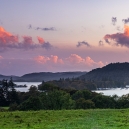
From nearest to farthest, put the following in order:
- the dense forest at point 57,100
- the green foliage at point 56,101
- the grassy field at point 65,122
Answer: the grassy field at point 65,122
the dense forest at point 57,100
the green foliage at point 56,101

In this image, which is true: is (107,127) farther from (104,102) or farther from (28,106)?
(104,102)

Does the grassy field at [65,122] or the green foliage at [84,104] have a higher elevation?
the grassy field at [65,122]

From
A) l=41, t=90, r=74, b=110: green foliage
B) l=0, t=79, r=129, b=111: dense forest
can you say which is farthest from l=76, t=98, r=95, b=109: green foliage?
l=41, t=90, r=74, b=110: green foliage

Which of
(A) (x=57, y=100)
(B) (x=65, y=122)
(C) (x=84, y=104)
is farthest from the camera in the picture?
(C) (x=84, y=104)

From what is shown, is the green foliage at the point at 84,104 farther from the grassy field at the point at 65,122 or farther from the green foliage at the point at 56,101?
the grassy field at the point at 65,122

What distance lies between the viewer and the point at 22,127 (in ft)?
50.9

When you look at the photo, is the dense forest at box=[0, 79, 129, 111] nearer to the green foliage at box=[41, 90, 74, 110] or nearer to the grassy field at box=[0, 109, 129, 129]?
the green foliage at box=[41, 90, 74, 110]

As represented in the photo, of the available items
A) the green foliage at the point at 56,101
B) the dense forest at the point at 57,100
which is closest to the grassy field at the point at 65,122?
the dense forest at the point at 57,100

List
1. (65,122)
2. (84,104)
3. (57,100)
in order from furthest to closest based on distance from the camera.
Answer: (84,104), (57,100), (65,122)

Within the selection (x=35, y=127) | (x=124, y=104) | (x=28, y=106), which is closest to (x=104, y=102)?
(x=124, y=104)

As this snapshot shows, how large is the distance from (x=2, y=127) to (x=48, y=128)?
3082 mm

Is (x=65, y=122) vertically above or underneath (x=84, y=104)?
above

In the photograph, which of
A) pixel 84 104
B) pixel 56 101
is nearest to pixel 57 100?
pixel 56 101

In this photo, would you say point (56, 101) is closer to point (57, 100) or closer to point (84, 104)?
point (57, 100)
